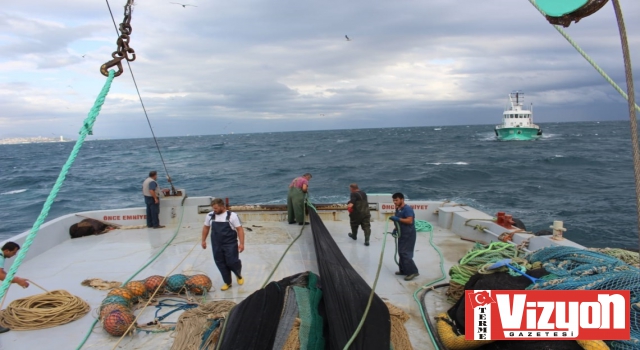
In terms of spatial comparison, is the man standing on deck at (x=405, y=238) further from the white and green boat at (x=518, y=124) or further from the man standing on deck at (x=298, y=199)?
the white and green boat at (x=518, y=124)

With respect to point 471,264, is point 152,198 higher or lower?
higher

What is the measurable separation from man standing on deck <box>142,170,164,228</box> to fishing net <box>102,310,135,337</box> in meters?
4.51

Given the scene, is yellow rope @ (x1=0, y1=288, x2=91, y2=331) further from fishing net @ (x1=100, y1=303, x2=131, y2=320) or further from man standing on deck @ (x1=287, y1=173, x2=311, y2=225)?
man standing on deck @ (x1=287, y1=173, x2=311, y2=225)

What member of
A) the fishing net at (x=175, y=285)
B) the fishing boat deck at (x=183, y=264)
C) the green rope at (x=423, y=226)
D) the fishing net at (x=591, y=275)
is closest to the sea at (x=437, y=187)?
the green rope at (x=423, y=226)

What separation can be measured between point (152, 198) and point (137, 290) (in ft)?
13.1

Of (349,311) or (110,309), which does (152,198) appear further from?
(349,311)

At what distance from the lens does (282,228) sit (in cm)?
892

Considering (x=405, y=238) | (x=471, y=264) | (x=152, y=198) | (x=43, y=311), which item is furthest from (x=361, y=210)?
(x=43, y=311)

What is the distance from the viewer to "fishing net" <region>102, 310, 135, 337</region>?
425cm

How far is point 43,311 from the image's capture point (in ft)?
15.1

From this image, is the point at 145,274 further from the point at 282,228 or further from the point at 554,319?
the point at 554,319

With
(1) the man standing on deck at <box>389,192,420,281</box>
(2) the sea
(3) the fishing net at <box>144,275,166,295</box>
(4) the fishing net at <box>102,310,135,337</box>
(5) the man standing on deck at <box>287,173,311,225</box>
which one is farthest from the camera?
(2) the sea

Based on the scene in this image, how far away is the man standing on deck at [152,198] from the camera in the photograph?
8508 mm

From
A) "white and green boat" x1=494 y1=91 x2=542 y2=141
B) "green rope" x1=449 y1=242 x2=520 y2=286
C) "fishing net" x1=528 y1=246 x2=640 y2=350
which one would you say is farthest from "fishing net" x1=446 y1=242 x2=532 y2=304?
"white and green boat" x1=494 y1=91 x2=542 y2=141
